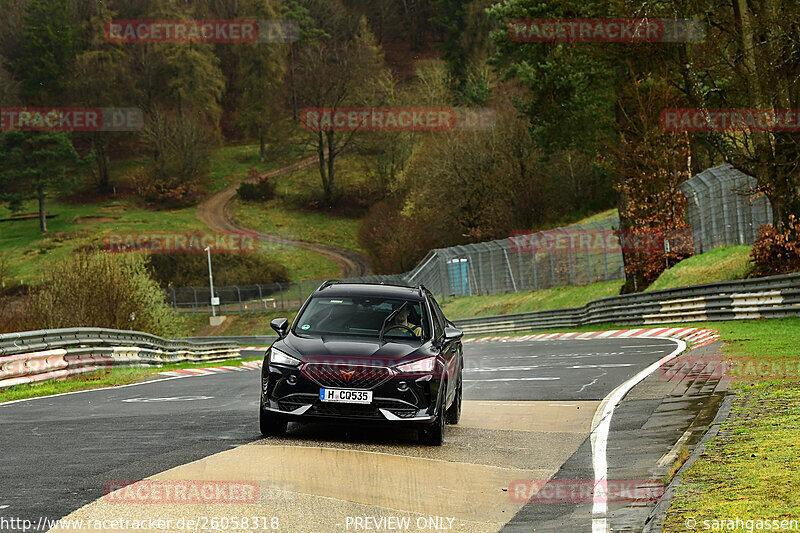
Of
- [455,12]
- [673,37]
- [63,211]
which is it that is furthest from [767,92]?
[455,12]

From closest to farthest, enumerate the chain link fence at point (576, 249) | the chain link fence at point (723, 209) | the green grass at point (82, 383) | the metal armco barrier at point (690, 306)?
1. the green grass at point (82, 383)
2. the metal armco barrier at point (690, 306)
3. the chain link fence at point (723, 209)
4. the chain link fence at point (576, 249)

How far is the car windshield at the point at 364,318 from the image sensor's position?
1160 centimetres

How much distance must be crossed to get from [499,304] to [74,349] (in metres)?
31.8

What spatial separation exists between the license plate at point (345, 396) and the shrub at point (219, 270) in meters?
81.1

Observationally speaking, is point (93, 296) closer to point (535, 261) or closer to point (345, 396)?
point (535, 261)

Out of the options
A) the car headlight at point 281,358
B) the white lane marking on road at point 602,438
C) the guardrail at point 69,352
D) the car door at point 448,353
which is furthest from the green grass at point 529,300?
the car headlight at point 281,358

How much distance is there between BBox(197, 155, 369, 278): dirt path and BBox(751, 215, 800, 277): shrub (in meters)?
65.2

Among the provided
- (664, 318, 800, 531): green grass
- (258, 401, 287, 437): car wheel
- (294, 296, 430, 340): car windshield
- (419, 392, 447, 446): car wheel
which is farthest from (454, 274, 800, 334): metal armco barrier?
(258, 401, 287, 437): car wheel

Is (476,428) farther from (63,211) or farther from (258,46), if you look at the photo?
(258,46)

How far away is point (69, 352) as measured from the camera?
2383 cm

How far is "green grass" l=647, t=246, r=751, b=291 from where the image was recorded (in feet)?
108

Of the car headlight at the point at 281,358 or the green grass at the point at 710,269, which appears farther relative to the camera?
the green grass at the point at 710,269

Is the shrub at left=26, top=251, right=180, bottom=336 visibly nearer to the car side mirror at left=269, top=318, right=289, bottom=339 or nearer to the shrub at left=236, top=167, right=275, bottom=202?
the car side mirror at left=269, top=318, right=289, bottom=339

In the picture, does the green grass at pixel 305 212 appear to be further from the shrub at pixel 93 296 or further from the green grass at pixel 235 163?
the shrub at pixel 93 296
